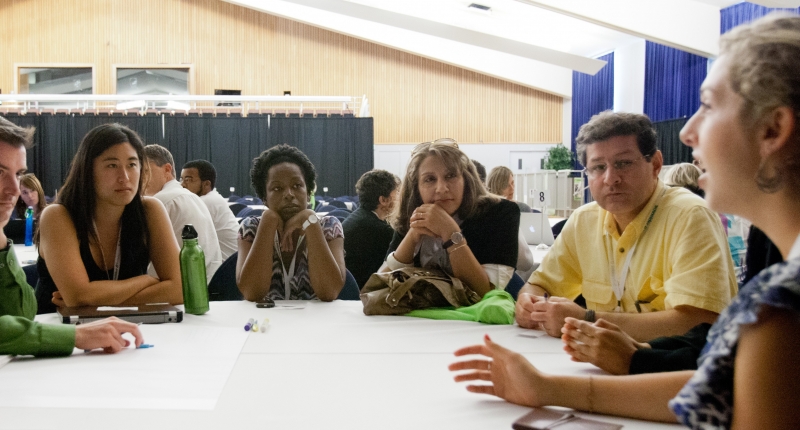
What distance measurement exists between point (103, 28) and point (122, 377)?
16.6m

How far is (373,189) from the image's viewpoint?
12.1 ft

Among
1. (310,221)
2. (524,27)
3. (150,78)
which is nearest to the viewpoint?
(310,221)

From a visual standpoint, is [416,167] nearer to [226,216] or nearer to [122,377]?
[122,377]

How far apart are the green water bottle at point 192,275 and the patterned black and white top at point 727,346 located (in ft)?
5.48

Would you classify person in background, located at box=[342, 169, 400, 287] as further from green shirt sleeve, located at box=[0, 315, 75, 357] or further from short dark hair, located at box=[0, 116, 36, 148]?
green shirt sleeve, located at box=[0, 315, 75, 357]

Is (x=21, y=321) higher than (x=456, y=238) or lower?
lower

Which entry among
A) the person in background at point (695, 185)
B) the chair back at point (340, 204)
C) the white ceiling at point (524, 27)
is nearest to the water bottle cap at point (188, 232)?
the person in background at point (695, 185)

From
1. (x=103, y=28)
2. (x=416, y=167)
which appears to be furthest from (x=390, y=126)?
(x=416, y=167)

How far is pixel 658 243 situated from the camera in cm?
190

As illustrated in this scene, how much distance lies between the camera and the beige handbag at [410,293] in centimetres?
212

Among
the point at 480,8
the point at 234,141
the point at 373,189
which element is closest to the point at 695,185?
the point at 373,189

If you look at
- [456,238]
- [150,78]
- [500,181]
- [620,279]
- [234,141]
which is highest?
[150,78]

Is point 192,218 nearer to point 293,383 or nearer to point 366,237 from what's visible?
point 366,237

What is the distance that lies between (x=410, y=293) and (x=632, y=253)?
72 cm
